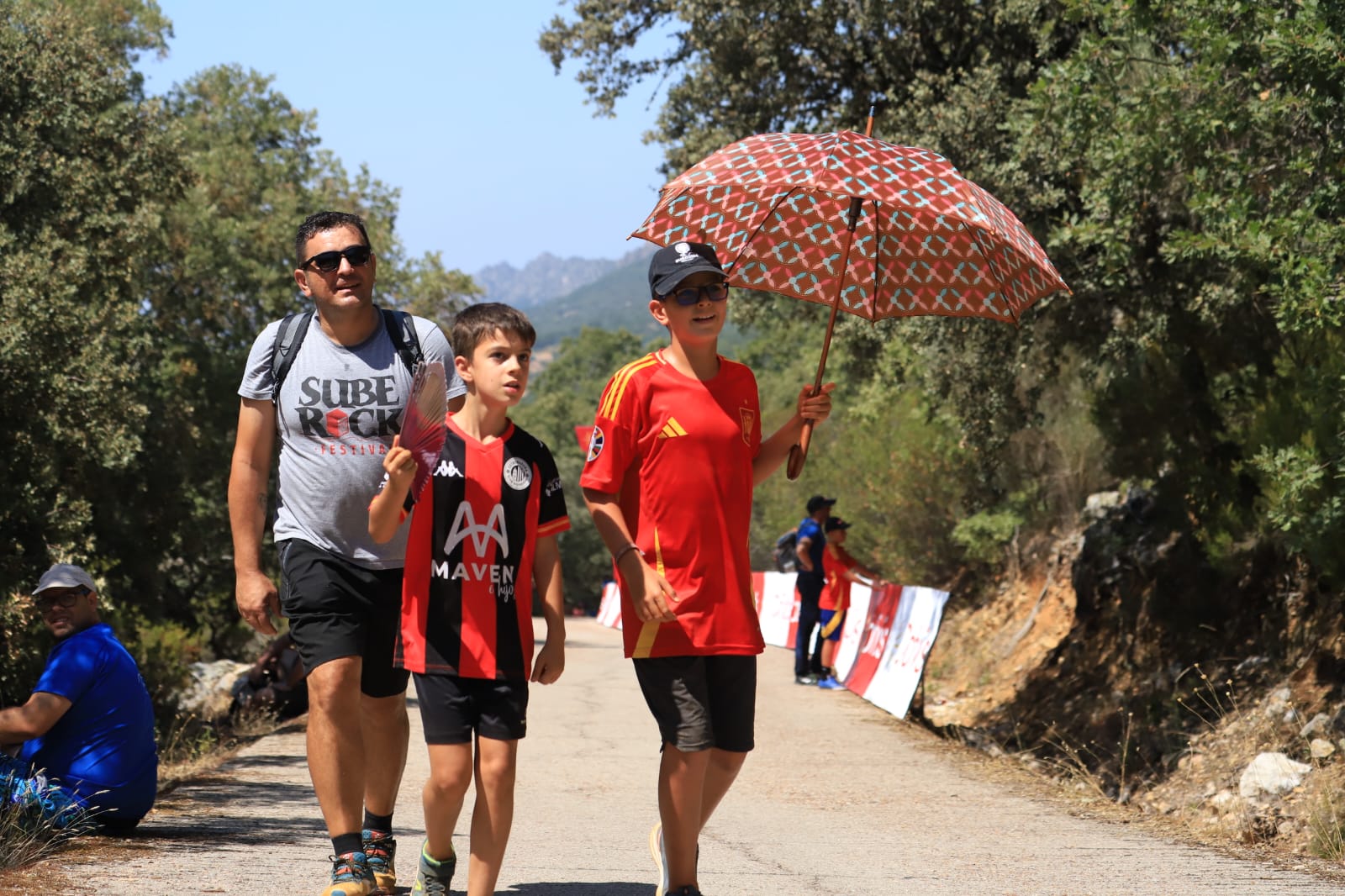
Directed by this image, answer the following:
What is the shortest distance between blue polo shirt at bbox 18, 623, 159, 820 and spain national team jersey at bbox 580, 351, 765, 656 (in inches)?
105

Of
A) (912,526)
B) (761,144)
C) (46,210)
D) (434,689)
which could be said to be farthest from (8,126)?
(912,526)

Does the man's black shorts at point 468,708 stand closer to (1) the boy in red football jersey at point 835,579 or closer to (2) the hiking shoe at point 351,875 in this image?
(2) the hiking shoe at point 351,875

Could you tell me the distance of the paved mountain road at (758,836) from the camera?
231 inches

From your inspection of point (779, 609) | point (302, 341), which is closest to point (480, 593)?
point (302, 341)

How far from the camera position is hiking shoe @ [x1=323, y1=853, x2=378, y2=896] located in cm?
470

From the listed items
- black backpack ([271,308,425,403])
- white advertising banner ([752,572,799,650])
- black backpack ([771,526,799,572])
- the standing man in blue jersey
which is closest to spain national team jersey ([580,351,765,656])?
black backpack ([271,308,425,403])

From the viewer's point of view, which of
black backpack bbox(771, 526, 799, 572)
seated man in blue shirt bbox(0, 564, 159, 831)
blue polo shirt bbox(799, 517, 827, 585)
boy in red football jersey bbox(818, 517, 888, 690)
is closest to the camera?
seated man in blue shirt bbox(0, 564, 159, 831)

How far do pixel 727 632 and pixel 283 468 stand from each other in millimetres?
1579

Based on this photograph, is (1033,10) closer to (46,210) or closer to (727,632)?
(46,210)

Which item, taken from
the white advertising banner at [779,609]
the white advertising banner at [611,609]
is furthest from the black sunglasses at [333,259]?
the white advertising banner at [611,609]

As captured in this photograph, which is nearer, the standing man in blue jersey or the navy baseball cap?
the navy baseball cap

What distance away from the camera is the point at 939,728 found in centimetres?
1337

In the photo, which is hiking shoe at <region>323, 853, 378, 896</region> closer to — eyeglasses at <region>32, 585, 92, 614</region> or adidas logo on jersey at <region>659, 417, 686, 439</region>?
adidas logo on jersey at <region>659, 417, 686, 439</region>

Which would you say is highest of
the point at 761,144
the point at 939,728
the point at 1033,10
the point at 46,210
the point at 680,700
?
the point at 1033,10
